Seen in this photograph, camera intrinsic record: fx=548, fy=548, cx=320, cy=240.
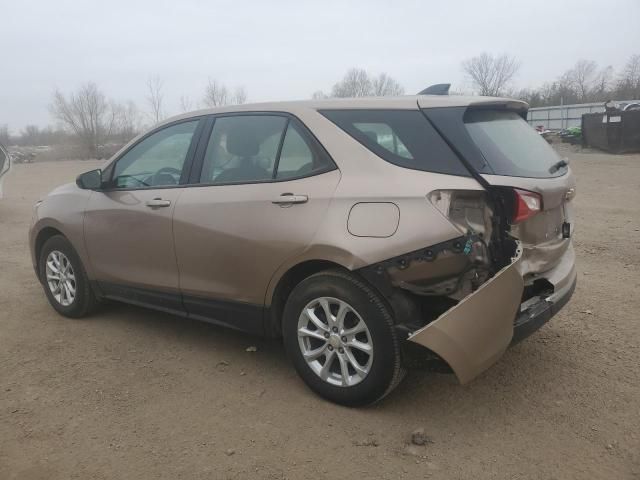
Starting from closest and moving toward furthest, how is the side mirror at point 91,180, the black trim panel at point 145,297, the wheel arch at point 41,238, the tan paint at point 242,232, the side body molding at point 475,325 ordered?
the side body molding at point 475,325 → the tan paint at point 242,232 → the black trim panel at point 145,297 → the side mirror at point 91,180 → the wheel arch at point 41,238

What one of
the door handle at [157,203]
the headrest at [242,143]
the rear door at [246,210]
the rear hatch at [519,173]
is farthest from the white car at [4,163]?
the rear hatch at [519,173]

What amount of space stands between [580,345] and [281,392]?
2117 millimetres

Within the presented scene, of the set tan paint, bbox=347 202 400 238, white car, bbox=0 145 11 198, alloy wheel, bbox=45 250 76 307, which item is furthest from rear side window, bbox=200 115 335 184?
white car, bbox=0 145 11 198

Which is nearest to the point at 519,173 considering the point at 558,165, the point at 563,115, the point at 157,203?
the point at 558,165

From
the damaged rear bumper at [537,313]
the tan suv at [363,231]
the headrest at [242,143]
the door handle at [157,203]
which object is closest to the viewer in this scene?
the tan suv at [363,231]

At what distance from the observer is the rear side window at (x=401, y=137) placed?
9.41 feet

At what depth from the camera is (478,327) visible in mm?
2672

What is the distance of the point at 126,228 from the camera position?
403cm

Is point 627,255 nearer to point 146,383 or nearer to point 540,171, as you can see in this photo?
point 540,171

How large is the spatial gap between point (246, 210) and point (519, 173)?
5.16 feet

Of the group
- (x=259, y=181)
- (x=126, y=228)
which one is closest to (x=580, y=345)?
(x=259, y=181)

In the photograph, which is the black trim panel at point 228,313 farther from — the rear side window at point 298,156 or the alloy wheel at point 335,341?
the rear side window at point 298,156

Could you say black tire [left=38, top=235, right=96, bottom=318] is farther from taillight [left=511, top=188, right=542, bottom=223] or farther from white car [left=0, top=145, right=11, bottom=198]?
white car [left=0, top=145, right=11, bottom=198]

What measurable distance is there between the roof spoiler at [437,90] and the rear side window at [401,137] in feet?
2.21
